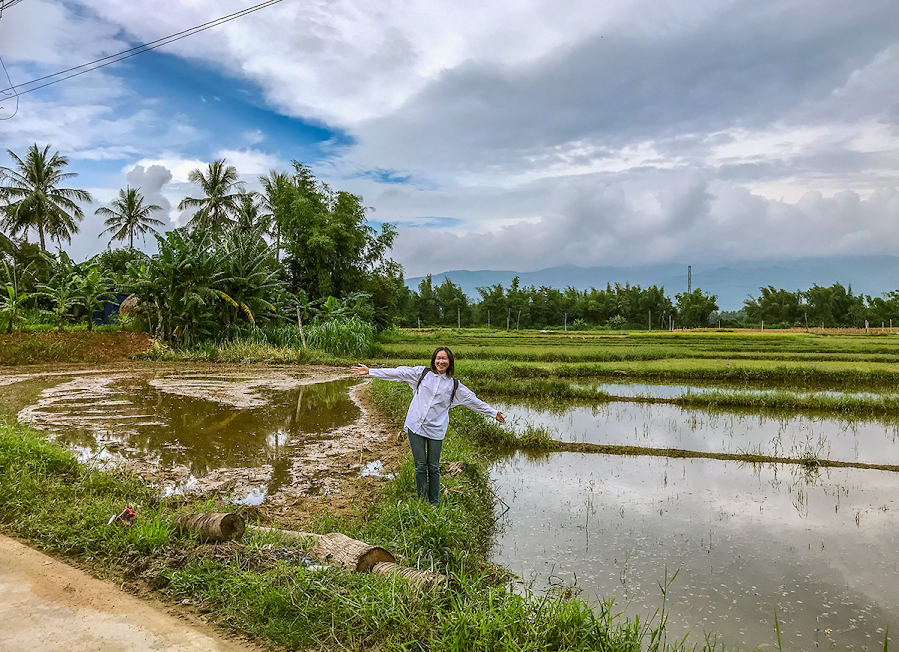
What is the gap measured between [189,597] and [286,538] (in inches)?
27.7

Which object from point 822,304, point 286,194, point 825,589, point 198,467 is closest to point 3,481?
point 198,467

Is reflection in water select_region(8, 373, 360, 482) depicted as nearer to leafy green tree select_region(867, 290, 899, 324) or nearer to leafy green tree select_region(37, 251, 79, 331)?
leafy green tree select_region(37, 251, 79, 331)

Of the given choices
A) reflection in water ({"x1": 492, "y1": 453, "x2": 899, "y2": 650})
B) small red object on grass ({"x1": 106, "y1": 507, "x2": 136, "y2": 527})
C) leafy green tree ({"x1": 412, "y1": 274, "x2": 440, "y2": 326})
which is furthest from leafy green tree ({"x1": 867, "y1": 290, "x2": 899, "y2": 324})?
small red object on grass ({"x1": 106, "y1": 507, "x2": 136, "y2": 527})

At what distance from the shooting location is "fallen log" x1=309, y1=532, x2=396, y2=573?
3440mm

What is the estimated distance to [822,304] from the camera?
5062 centimetres

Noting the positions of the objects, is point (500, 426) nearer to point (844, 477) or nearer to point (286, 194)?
point (844, 477)

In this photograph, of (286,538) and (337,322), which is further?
(337,322)

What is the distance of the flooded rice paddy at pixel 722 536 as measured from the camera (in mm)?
3814

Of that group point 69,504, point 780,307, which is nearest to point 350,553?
point 69,504

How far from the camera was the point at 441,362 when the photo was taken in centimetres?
480

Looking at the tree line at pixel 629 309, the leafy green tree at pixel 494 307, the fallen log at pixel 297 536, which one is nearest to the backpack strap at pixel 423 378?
the fallen log at pixel 297 536

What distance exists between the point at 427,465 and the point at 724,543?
8.63 feet

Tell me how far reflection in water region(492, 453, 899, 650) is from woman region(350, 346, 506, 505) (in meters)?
0.87

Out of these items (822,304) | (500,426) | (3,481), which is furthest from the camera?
(822,304)
